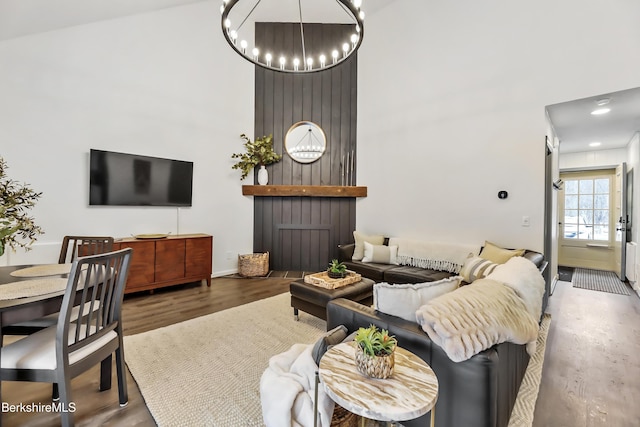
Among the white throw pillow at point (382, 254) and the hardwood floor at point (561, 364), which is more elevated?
the white throw pillow at point (382, 254)

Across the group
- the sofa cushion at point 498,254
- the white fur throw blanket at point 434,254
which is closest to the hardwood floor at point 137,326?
the white fur throw blanket at point 434,254

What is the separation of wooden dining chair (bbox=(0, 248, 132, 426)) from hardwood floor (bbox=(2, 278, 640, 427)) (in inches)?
9.8

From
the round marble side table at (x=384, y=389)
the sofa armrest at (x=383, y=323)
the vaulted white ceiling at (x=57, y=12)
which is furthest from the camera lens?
the vaulted white ceiling at (x=57, y=12)

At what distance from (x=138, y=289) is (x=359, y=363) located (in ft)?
11.4

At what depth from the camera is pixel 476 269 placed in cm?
275

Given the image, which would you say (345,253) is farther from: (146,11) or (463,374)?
(146,11)

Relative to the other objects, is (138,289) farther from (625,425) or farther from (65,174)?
(625,425)

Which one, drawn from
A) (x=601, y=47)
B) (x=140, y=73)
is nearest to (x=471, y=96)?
(x=601, y=47)

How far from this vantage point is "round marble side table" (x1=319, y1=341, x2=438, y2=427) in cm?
95

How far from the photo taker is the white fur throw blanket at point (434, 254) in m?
3.59

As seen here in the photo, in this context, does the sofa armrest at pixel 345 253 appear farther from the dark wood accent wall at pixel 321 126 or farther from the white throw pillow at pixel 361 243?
the dark wood accent wall at pixel 321 126

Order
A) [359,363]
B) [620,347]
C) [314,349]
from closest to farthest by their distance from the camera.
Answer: [359,363] → [314,349] → [620,347]

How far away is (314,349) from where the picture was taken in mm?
1489

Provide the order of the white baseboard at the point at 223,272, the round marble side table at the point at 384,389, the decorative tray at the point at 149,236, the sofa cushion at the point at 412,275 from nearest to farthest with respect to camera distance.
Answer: the round marble side table at the point at 384,389 < the sofa cushion at the point at 412,275 < the decorative tray at the point at 149,236 < the white baseboard at the point at 223,272
